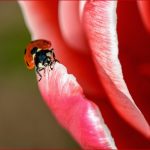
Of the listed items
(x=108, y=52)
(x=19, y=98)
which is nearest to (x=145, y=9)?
(x=108, y=52)

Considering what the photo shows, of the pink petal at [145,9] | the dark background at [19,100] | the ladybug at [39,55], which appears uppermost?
the pink petal at [145,9]

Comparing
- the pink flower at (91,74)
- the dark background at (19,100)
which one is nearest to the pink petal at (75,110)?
the pink flower at (91,74)

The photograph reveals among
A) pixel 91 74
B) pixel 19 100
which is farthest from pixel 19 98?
pixel 91 74

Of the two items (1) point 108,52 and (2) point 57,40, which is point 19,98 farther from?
(1) point 108,52

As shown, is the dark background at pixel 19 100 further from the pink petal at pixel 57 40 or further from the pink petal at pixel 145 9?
the pink petal at pixel 145 9

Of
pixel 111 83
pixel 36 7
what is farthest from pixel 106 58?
pixel 36 7

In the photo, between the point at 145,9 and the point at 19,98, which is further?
the point at 19,98

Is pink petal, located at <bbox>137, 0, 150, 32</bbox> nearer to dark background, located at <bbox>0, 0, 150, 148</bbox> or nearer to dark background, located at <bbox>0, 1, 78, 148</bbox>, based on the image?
dark background, located at <bbox>0, 0, 150, 148</bbox>
